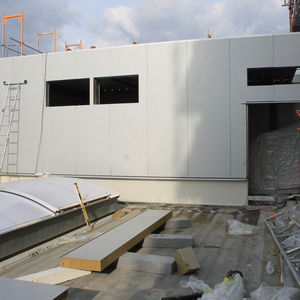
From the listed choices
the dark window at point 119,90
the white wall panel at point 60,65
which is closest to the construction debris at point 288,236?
the dark window at point 119,90

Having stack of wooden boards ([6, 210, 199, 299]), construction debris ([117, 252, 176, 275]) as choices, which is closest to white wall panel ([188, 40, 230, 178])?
stack of wooden boards ([6, 210, 199, 299])

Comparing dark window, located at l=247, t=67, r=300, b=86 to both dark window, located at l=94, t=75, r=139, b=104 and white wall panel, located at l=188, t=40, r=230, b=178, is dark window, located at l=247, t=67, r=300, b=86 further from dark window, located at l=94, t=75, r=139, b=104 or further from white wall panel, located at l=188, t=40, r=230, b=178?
dark window, located at l=94, t=75, r=139, b=104

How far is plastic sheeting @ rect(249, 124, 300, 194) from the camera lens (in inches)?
405

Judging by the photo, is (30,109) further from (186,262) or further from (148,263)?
(186,262)

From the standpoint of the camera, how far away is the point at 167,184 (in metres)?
9.77

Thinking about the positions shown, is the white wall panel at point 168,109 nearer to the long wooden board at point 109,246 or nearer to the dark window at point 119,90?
the dark window at point 119,90

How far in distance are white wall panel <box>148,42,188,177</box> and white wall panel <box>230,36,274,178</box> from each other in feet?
4.46

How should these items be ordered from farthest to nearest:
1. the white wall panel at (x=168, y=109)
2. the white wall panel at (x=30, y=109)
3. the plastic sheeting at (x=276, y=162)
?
the white wall panel at (x=30, y=109), the plastic sheeting at (x=276, y=162), the white wall panel at (x=168, y=109)

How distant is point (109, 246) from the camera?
4.80m

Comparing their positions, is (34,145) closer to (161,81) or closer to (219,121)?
(161,81)

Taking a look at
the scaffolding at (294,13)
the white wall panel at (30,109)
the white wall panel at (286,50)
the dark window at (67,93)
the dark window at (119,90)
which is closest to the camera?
the white wall panel at (286,50)

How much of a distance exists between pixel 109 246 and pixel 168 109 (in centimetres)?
565

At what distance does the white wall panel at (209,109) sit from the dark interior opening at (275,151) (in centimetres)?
205

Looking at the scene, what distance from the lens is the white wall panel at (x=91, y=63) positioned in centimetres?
1020
